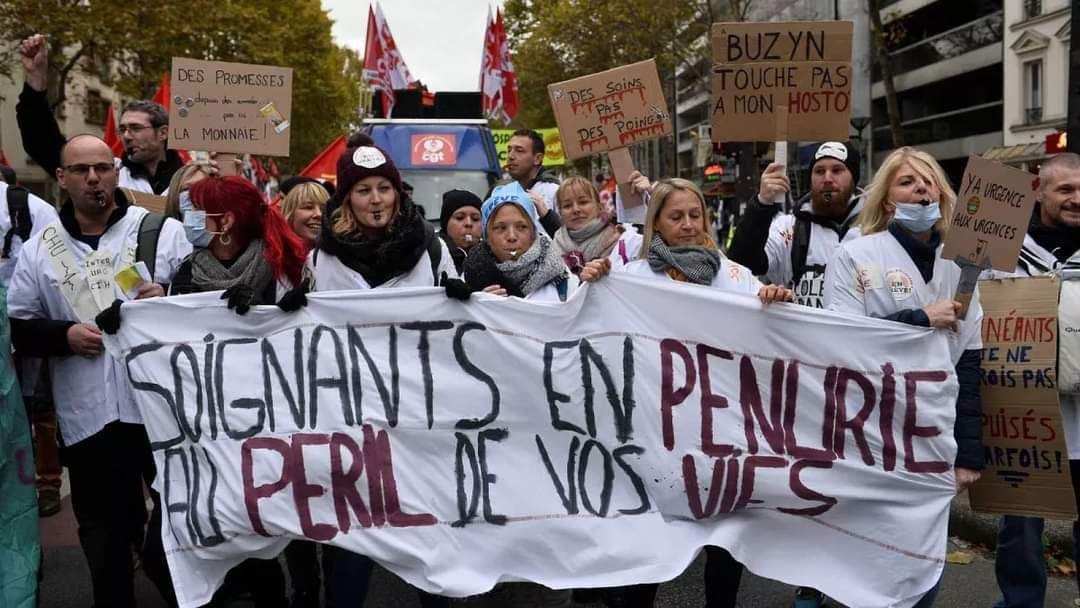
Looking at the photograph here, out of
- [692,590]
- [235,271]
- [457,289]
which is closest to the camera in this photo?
[457,289]

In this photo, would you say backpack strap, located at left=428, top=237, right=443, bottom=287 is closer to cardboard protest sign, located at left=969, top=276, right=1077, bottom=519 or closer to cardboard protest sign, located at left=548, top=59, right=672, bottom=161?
cardboard protest sign, located at left=548, top=59, right=672, bottom=161

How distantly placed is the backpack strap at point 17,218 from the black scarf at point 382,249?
5.67 feet

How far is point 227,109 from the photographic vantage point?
17.9 feet

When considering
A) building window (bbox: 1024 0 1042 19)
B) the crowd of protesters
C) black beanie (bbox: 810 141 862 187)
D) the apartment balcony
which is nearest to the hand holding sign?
the crowd of protesters

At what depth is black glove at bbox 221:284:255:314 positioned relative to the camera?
3.72 meters

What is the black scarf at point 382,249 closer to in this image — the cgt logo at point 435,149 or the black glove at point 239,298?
the black glove at point 239,298

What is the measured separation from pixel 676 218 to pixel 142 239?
81.5 inches

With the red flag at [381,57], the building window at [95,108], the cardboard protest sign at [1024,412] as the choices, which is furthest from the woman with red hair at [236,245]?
the building window at [95,108]

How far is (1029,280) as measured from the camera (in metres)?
3.77

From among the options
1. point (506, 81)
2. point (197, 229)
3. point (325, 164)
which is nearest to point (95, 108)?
point (506, 81)

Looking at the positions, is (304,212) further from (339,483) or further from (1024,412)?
(1024,412)

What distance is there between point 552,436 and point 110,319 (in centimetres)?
163

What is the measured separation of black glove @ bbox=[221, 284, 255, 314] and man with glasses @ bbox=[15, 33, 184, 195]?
1.64 metres

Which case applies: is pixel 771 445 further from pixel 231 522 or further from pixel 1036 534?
pixel 231 522
